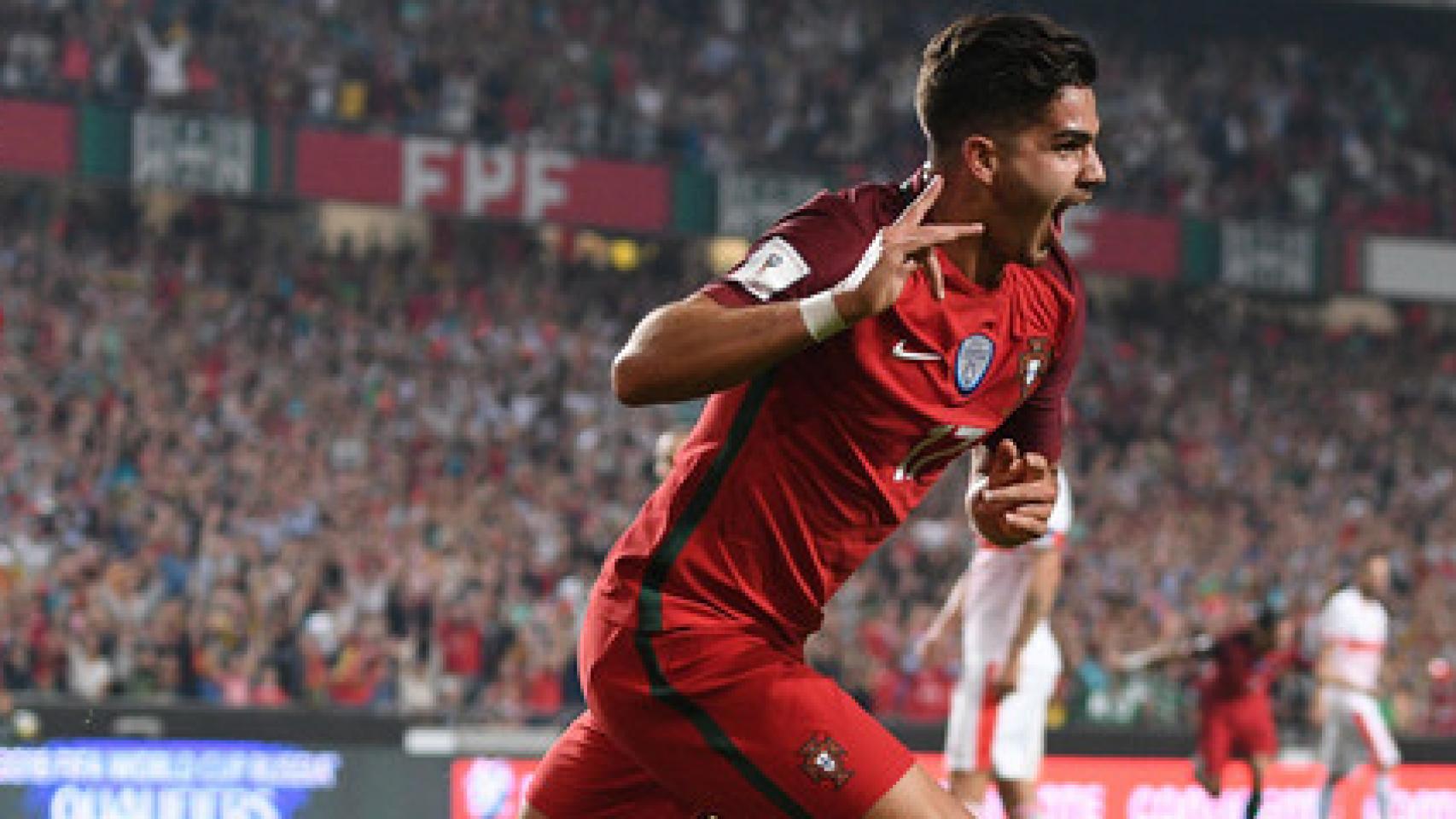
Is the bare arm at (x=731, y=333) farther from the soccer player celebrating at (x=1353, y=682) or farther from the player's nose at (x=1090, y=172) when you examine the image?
the soccer player celebrating at (x=1353, y=682)

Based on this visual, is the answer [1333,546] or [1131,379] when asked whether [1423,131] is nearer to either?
[1131,379]

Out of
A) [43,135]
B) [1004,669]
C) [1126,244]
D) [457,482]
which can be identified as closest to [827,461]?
[1004,669]

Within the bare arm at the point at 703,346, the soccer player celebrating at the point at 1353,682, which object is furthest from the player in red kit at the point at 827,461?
the soccer player celebrating at the point at 1353,682

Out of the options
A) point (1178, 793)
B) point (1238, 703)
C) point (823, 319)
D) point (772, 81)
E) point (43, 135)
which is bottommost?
point (1178, 793)

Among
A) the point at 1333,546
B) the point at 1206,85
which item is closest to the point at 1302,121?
the point at 1206,85

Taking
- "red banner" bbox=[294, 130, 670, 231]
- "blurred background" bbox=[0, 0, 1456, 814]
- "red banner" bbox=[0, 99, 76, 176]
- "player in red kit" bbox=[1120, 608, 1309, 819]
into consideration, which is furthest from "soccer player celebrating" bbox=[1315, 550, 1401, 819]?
"red banner" bbox=[0, 99, 76, 176]

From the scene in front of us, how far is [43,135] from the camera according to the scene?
25.2m

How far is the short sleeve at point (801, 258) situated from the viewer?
161 inches

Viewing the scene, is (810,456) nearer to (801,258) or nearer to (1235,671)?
(801,258)

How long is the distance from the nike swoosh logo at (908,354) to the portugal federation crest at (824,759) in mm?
731

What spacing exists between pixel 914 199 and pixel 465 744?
8.24m

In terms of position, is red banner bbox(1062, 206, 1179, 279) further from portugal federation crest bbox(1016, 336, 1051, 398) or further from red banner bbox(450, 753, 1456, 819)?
portugal federation crest bbox(1016, 336, 1051, 398)

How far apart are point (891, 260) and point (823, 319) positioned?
0.52 feet

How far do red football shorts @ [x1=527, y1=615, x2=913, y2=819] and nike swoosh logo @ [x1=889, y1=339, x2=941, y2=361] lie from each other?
0.60 m
